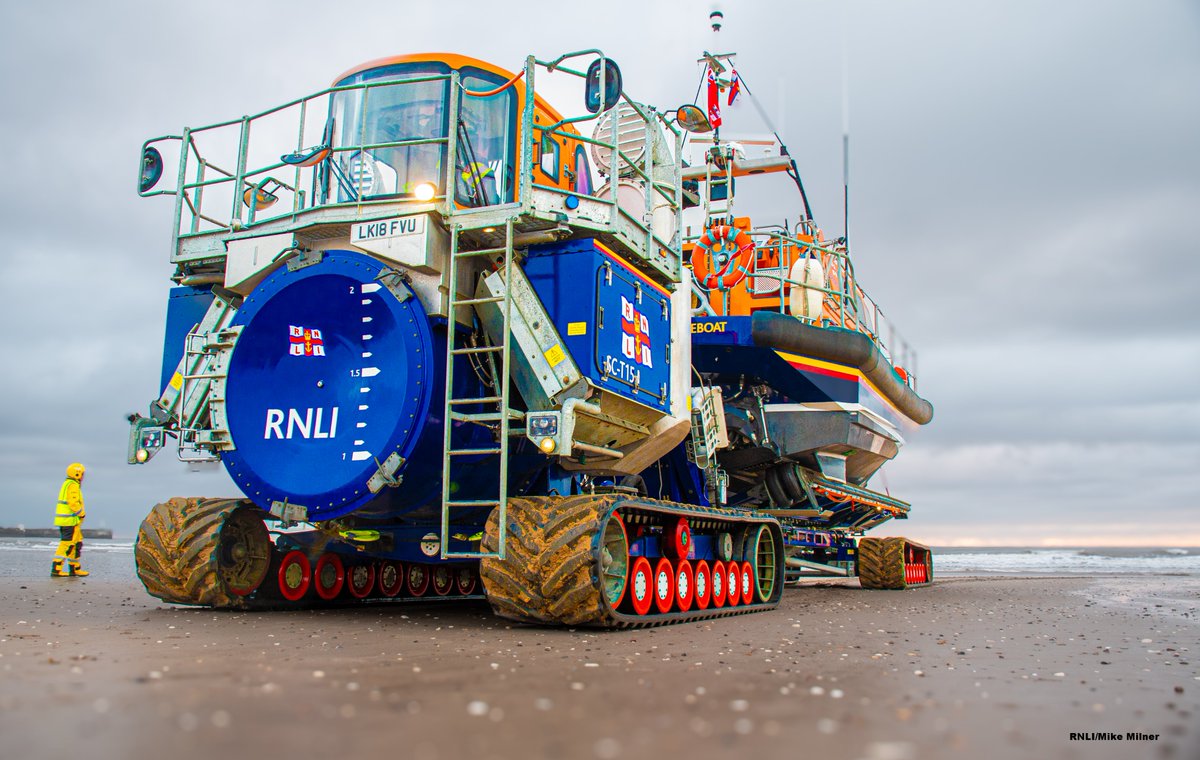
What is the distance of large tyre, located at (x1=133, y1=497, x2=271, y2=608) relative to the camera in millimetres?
8484

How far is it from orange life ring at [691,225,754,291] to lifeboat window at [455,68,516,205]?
5686 millimetres

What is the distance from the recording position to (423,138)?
862cm

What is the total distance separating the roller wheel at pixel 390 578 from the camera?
1055cm

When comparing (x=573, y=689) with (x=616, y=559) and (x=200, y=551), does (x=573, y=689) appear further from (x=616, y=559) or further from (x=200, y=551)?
(x=200, y=551)

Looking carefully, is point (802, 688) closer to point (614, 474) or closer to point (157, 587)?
point (614, 474)

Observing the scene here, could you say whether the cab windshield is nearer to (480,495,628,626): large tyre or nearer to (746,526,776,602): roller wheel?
(480,495,628,626): large tyre

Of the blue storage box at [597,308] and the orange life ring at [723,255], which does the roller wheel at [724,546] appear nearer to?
the blue storage box at [597,308]

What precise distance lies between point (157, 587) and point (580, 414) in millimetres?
4261

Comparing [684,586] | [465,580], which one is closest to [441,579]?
[465,580]

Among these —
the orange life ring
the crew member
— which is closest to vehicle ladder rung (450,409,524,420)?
the orange life ring

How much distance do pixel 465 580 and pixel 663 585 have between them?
3.72 meters

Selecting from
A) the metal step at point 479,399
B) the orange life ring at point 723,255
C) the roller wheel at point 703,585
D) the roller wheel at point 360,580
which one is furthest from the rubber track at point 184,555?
the orange life ring at point 723,255

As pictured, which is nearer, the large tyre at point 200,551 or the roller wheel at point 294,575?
the large tyre at point 200,551

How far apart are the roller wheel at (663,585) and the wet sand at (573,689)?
57cm
